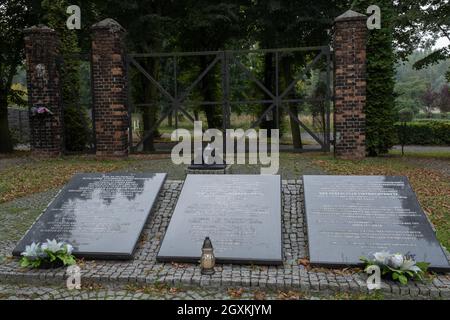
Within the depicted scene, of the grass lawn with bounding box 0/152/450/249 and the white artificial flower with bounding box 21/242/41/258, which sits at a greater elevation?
the grass lawn with bounding box 0/152/450/249

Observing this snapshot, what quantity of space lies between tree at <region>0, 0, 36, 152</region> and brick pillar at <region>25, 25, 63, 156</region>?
5.55 m

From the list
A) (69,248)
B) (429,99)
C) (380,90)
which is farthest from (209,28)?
(429,99)

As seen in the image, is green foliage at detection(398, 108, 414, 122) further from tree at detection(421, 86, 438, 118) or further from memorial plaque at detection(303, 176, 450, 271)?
memorial plaque at detection(303, 176, 450, 271)

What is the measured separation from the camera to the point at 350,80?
31.8 feet

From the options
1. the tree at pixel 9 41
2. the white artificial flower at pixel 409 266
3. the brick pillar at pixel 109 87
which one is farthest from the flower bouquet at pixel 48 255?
the tree at pixel 9 41

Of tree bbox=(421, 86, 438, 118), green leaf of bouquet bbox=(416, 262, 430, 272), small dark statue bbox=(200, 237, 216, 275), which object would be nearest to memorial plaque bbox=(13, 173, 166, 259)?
small dark statue bbox=(200, 237, 216, 275)

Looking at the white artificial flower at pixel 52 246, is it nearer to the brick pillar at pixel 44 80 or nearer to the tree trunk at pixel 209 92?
the brick pillar at pixel 44 80

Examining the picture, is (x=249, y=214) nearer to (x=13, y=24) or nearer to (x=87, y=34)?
(x=87, y=34)

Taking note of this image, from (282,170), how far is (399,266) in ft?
13.7

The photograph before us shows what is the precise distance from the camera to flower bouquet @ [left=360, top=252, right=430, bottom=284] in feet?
14.5

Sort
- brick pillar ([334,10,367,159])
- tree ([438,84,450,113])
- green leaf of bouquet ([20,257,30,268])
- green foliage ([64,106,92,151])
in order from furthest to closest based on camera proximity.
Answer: tree ([438,84,450,113]) → green foliage ([64,106,92,151]) → brick pillar ([334,10,367,159]) → green leaf of bouquet ([20,257,30,268])

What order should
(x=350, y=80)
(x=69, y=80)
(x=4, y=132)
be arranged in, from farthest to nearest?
(x=4, y=132), (x=69, y=80), (x=350, y=80)

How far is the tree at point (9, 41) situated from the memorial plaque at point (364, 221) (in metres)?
13.7

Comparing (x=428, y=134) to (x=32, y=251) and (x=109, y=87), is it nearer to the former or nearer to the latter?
(x=109, y=87)
